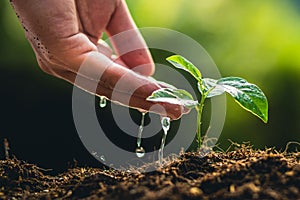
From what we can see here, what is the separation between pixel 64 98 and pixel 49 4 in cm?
209

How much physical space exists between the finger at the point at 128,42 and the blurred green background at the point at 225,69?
138cm

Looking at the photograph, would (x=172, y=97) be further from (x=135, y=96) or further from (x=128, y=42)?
(x=128, y=42)

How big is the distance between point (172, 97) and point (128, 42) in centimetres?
96

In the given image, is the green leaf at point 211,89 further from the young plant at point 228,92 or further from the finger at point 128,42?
the finger at point 128,42

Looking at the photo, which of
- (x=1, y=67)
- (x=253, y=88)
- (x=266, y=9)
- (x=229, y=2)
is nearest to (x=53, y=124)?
(x=1, y=67)

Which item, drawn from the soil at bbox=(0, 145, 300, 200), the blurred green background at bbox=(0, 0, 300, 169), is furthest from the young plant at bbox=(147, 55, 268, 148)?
the blurred green background at bbox=(0, 0, 300, 169)

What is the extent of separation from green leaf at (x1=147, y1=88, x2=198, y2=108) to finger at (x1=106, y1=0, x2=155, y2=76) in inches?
31.6

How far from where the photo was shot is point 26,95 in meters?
3.67

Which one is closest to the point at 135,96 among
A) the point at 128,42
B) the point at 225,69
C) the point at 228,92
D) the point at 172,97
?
the point at 172,97

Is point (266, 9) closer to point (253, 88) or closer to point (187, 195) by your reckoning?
point (253, 88)

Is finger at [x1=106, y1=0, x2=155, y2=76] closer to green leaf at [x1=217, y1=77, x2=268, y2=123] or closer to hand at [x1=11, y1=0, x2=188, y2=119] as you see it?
hand at [x1=11, y1=0, x2=188, y2=119]

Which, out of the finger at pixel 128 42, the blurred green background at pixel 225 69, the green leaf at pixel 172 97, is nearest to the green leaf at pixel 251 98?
the green leaf at pixel 172 97

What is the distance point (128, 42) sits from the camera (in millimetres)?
2242

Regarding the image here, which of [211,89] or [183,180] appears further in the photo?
[211,89]
